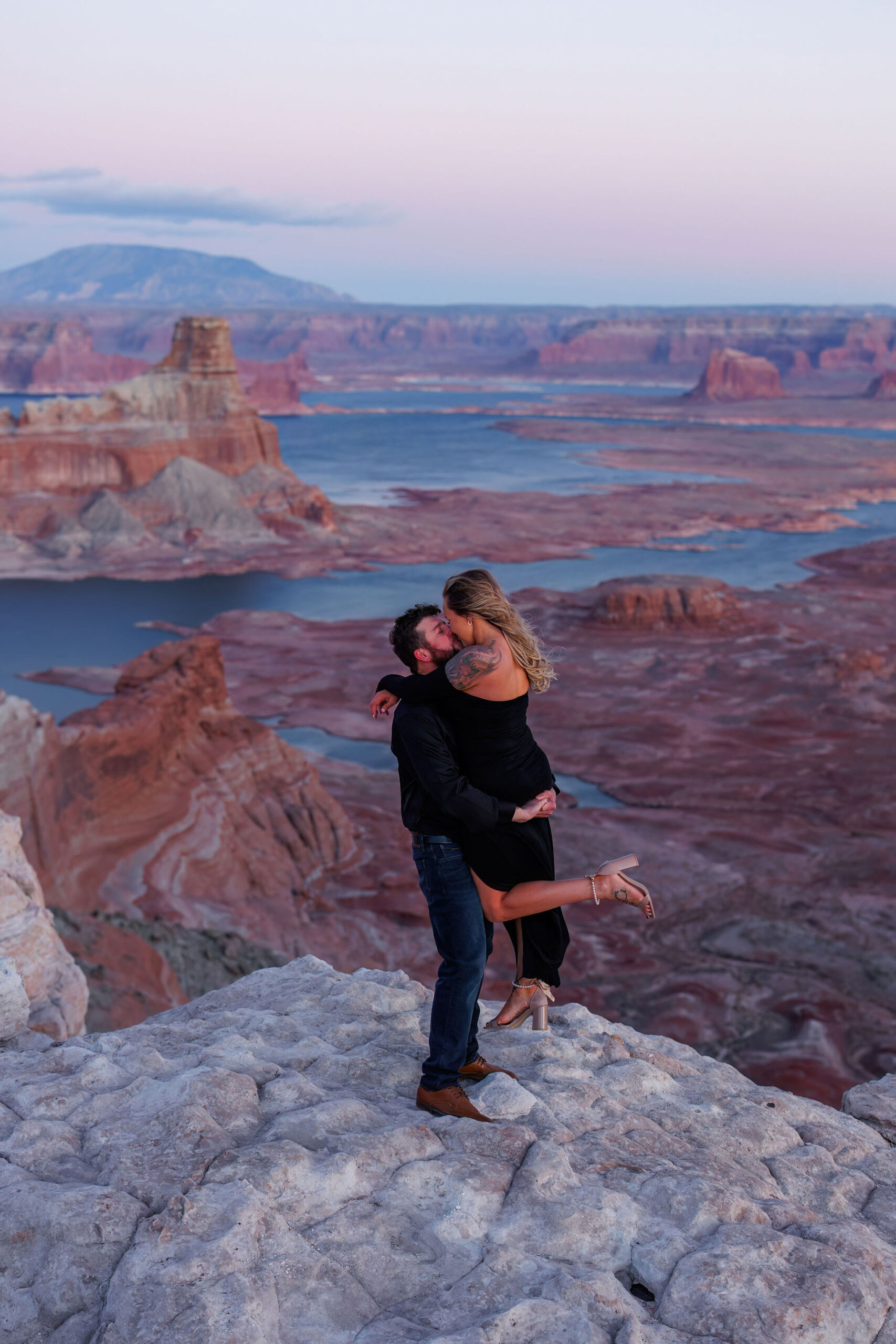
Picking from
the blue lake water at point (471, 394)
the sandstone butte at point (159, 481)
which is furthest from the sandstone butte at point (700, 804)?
the blue lake water at point (471, 394)

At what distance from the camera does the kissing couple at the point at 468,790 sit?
149 inches

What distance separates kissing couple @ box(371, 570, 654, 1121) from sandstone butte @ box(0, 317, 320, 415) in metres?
123

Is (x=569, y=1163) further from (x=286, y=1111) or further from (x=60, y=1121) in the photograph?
(x=60, y=1121)

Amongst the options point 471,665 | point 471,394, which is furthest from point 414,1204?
point 471,394

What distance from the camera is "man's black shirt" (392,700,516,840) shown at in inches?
147

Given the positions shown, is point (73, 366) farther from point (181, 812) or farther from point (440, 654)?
point (440, 654)

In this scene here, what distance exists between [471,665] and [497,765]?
0.42 metres

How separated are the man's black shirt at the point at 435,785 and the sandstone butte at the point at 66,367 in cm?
12350

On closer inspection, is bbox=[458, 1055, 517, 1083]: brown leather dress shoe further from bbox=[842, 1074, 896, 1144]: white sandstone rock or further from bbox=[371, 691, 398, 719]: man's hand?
bbox=[842, 1074, 896, 1144]: white sandstone rock

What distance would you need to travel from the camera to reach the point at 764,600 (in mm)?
41469

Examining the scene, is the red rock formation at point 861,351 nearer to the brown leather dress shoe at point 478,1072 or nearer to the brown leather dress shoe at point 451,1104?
the brown leather dress shoe at point 478,1072

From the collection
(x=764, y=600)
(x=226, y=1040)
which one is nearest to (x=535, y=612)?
(x=764, y=600)

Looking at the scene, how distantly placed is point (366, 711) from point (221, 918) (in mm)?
14075

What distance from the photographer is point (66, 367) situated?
128 metres
